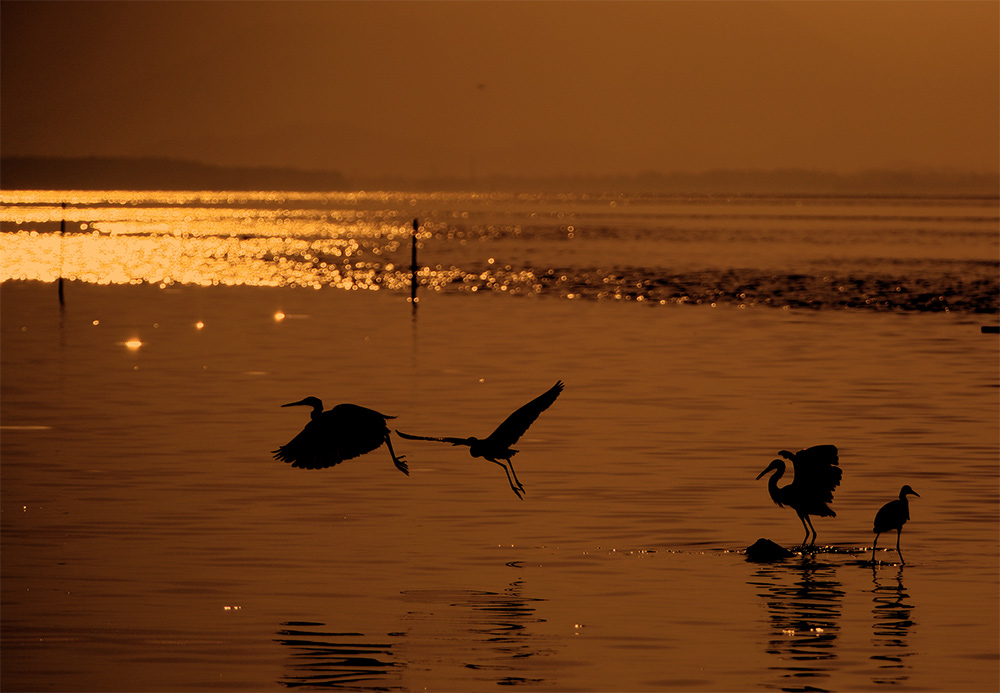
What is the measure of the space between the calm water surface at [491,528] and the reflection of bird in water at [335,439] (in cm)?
109

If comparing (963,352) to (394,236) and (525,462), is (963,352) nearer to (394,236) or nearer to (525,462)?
(525,462)

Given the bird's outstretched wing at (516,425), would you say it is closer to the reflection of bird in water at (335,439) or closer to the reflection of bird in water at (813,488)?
the reflection of bird in water at (335,439)

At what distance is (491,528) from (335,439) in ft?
10.6

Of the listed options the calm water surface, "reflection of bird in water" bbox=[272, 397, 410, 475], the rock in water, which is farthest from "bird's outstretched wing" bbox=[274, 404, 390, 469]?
the rock in water

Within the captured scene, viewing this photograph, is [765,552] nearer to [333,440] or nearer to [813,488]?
[813,488]

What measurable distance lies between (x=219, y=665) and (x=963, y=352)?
25.8 metres

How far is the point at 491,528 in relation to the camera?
52.7 feet

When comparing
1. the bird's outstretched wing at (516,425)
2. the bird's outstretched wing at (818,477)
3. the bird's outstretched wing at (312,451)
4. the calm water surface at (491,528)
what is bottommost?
the calm water surface at (491,528)

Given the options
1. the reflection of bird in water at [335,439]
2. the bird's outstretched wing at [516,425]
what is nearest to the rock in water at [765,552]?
the bird's outstretched wing at [516,425]

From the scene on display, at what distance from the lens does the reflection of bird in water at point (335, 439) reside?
13117 millimetres

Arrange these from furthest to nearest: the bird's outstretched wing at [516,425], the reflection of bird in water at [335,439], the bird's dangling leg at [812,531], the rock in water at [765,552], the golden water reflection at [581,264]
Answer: the golden water reflection at [581,264] < the bird's dangling leg at [812,531] < the rock in water at [765,552] < the reflection of bird in water at [335,439] < the bird's outstretched wing at [516,425]

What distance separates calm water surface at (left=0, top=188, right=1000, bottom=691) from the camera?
38.7 ft

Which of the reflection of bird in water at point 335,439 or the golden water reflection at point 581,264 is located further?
the golden water reflection at point 581,264

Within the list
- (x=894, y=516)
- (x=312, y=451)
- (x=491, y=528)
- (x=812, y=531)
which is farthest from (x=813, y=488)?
(x=312, y=451)
